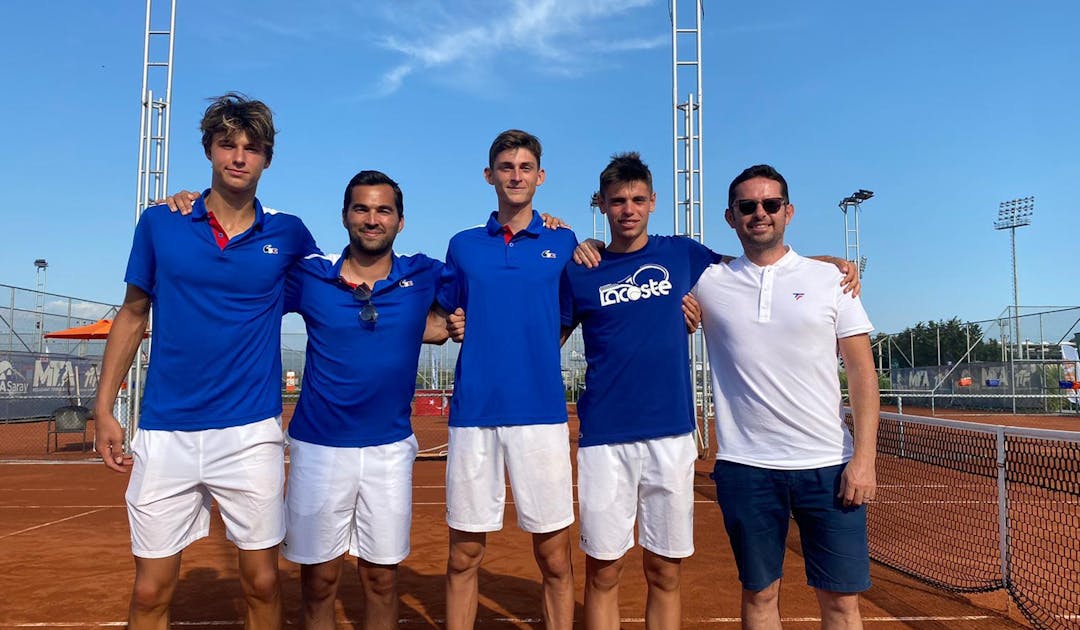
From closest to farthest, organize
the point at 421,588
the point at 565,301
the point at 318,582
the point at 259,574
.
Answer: the point at 259,574 → the point at 318,582 → the point at 565,301 → the point at 421,588

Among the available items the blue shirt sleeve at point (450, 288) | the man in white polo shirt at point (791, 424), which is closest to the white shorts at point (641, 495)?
the man in white polo shirt at point (791, 424)

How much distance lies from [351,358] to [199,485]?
2.75 feet

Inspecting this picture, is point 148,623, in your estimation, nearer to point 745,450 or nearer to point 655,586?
point 655,586

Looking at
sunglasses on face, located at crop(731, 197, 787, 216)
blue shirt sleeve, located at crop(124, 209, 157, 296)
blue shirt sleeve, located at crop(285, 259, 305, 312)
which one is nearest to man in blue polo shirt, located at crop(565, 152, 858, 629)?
sunglasses on face, located at crop(731, 197, 787, 216)

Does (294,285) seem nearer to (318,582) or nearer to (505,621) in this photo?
(318,582)

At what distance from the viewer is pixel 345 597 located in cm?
527

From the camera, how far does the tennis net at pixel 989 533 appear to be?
5.17m

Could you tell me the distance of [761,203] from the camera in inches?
130

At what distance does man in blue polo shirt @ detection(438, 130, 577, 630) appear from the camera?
349 cm

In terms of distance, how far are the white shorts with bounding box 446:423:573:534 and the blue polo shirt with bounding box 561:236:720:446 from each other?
0.22m

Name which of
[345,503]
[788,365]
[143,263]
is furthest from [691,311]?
[143,263]

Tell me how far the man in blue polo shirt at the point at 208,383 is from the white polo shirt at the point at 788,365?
202 cm

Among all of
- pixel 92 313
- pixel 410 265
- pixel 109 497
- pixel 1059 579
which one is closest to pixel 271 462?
pixel 410 265

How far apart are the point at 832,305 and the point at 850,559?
1.07 metres
